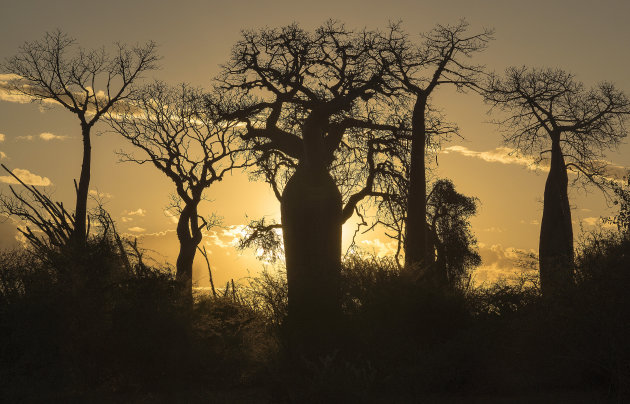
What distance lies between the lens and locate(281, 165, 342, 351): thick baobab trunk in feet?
43.3

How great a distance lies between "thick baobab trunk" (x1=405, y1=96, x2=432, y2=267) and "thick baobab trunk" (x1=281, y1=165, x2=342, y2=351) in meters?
2.01

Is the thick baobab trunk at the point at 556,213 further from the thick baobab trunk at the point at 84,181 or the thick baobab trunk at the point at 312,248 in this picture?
the thick baobab trunk at the point at 84,181

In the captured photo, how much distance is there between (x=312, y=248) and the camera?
48.4 ft

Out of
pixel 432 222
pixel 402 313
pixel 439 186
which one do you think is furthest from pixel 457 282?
pixel 439 186

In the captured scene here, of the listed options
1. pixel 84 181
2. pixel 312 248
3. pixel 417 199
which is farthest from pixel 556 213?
pixel 84 181

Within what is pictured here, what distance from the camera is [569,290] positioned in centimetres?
1077

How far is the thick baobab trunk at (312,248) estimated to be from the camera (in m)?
13.2

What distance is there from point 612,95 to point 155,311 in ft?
53.7

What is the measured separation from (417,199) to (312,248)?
3430 mm

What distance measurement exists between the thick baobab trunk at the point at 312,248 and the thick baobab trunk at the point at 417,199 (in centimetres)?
201

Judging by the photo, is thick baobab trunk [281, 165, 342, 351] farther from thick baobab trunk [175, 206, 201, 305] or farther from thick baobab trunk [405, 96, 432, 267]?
thick baobab trunk [175, 206, 201, 305]

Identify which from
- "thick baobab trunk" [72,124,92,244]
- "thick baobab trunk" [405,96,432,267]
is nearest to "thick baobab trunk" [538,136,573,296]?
"thick baobab trunk" [405,96,432,267]

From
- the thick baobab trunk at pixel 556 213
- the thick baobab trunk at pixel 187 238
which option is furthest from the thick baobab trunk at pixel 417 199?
the thick baobab trunk at pixel 187 238

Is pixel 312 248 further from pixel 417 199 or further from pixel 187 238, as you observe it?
pixel 187 238
